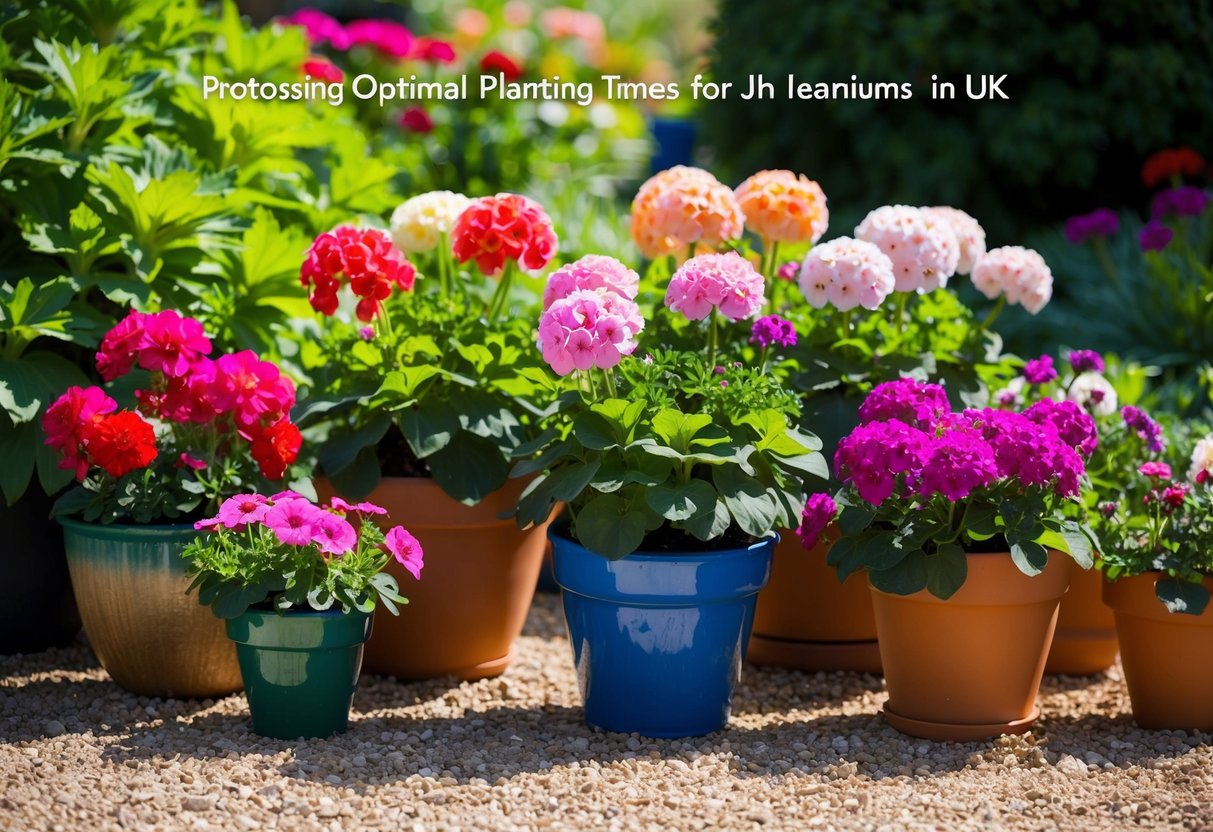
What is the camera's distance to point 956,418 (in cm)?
299

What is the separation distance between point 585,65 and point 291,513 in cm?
600

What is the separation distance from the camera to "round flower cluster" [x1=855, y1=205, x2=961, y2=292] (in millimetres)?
3297

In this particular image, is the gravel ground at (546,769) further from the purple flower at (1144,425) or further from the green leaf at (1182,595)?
the purple flower at (1144,425)

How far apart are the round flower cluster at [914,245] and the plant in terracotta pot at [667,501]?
47 cm

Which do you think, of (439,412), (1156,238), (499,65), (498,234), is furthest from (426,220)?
(499,65)

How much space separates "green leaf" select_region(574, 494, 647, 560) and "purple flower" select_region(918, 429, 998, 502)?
603 millimetres

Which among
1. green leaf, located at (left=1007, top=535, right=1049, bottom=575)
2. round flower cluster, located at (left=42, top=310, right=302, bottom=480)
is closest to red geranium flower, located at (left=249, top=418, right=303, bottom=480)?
round flower cluster, located at (left=42, top=310, right=302, bottom=480)

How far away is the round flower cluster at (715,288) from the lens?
297 cm

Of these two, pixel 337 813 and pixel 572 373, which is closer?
pixel 337 813

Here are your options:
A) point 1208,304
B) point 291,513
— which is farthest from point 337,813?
point 1208,304

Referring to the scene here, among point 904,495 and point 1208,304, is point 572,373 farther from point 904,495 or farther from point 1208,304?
point 1208,304

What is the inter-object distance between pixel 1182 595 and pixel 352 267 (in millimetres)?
1961

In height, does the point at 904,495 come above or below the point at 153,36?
below

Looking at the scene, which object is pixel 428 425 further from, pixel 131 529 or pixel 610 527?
pixel 131 529
